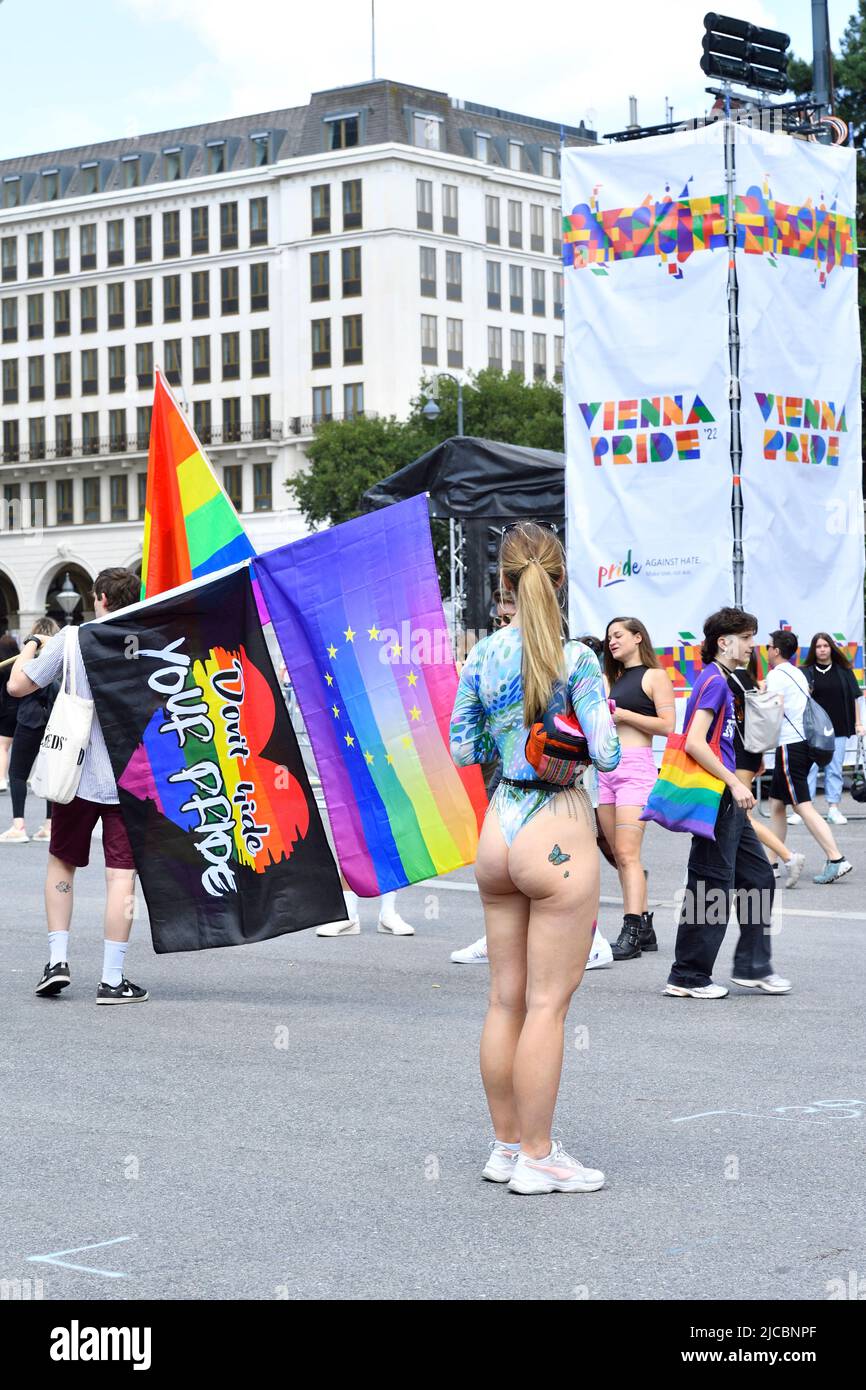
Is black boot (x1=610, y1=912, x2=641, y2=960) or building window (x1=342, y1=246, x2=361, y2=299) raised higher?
building window (x1=342, y1=246, x2=361, y2=299)

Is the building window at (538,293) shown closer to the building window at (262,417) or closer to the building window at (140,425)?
the building window at (262,417)

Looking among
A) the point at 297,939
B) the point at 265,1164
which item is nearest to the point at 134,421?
the point at 297,939

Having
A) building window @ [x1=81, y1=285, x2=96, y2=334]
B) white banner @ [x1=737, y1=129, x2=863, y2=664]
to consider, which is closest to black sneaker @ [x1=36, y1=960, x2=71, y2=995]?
white banner @ [x1=737, y1=129, x2=863, y2=664]

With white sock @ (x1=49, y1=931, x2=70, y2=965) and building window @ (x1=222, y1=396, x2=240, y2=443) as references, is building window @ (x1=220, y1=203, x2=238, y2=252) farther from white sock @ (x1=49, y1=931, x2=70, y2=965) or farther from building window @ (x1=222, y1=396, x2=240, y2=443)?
white sock @ (x1=49, y1=931, x2=70, y2=965)

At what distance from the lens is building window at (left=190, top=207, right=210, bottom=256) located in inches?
3474

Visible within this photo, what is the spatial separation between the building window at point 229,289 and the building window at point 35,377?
10514 mm

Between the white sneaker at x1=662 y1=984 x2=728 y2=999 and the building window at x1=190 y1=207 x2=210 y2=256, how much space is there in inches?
3240

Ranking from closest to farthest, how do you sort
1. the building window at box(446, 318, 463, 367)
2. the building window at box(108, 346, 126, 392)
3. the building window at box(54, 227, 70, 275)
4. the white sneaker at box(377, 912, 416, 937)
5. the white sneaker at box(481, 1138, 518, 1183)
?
the white sneaker at box(481, 1138, 518, 1183)
the white sneaker at box(377, 912, 416, 937)
the building window at box(446, 318, 463, 367)
the building window at box(108, 346, 126, 392)
the building window at box(54, 227, 70, 275)

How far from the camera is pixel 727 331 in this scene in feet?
56.7

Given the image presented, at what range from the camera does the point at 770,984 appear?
918 centimetres

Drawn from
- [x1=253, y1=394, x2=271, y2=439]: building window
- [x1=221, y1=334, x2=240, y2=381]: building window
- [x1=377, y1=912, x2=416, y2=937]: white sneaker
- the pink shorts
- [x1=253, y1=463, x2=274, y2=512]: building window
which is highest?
[x1=221, y1=334, x2=240, y2=381]: building window

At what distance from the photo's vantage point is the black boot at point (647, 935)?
10578 millimetres

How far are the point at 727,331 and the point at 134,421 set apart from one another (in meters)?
73.9

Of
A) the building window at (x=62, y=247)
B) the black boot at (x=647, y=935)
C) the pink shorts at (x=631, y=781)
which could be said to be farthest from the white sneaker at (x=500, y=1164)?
the building window at (x=62, y=247)
